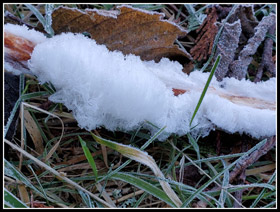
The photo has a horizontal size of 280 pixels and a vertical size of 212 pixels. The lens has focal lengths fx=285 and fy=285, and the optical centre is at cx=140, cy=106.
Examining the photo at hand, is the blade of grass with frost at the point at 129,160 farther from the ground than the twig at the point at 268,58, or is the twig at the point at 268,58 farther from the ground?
the twig at the point at 268,58

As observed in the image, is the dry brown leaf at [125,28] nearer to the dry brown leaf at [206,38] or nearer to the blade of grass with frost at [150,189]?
the dry brown leaf at [206,38]

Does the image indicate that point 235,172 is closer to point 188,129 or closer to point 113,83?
point 188,129

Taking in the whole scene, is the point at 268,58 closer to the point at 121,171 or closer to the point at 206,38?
the point at 206,38

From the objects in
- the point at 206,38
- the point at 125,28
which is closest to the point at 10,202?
the point at 125,28

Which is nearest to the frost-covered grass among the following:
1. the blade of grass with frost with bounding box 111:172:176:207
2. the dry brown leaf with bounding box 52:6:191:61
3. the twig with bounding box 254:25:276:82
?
the blade of grass with frost with bounding box 111:172:176:207

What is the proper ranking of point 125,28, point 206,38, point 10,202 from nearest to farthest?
point 10,202, point 125,28, point 206,38

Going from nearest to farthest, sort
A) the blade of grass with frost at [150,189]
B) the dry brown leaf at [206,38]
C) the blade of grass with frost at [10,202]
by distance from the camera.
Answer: the blade of grass with frost at [10,202] → the blade of grass with frost at [150,189] → the dry brown leaf at [206,38]

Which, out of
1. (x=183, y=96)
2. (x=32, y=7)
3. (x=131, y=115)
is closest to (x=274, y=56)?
(x=183, y=96)

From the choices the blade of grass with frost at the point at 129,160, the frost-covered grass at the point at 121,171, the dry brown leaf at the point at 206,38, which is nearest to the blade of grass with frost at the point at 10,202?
the frost-covered grass at the point at 121,171
